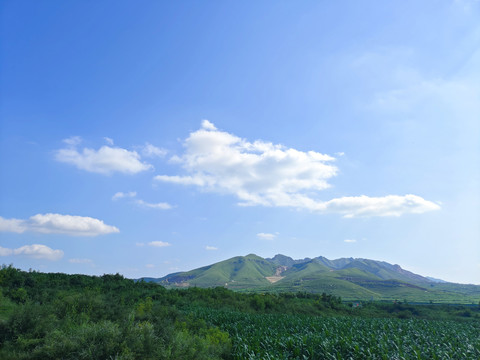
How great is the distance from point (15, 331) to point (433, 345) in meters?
29.5

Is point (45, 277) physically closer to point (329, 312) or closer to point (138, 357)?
point (138, 357)

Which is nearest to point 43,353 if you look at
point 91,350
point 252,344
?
point 91,350

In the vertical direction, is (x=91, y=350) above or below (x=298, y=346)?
above

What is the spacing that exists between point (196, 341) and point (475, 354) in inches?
741

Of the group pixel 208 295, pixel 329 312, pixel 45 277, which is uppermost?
pixel 45 277

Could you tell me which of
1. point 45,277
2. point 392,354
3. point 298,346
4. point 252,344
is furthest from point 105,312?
point 45,277

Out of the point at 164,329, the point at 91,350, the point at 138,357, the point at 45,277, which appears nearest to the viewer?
the point at 91,350

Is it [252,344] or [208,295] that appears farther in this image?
[208,295]

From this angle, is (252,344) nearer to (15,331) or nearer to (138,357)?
(138,357)

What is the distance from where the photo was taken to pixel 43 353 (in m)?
16.9

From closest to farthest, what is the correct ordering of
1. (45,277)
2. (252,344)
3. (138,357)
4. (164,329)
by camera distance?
(138,357) → (164,329) → (252,344) → (45,277)

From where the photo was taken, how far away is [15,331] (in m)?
19.5

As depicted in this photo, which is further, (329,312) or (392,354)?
(329,312)

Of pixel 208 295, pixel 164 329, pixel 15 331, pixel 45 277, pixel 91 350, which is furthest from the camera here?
pixel 208 295
